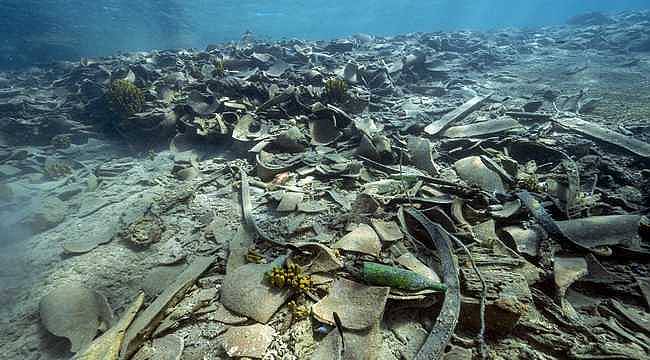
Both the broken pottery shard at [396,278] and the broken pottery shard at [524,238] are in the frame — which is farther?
the broken pottery shard at [524,238]

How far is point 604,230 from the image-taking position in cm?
226

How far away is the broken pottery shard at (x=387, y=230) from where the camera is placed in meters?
2.35

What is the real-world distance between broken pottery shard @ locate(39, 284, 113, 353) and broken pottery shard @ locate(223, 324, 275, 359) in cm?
107

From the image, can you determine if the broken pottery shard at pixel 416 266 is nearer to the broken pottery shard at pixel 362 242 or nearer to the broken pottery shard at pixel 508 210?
the broken pottery shard at pixel 362 242

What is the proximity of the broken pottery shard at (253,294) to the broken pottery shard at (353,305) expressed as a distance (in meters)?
0.30

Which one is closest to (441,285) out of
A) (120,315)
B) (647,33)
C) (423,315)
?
(423,315)

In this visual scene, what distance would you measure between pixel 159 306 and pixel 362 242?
1.51 meters

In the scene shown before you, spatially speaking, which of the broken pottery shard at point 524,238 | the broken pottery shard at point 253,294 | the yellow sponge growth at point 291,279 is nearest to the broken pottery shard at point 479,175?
the broken pottery shard at point 524,238

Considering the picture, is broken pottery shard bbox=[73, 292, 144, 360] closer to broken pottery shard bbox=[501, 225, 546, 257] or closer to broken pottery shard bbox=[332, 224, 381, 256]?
broken pottery shard bbox=[332, 224, 381, 256]

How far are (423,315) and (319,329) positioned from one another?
0.65 m

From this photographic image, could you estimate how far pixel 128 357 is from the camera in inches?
71.1

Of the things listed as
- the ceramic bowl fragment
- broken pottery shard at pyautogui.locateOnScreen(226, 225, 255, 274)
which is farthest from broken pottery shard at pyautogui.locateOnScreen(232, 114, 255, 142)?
broken pottery shard at pyautogui.locateOnScreen(226, 225, 255, 274)

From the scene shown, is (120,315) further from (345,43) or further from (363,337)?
(345,43)

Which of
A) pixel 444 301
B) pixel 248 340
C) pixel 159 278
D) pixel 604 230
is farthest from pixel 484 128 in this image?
pixel 159 278
